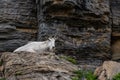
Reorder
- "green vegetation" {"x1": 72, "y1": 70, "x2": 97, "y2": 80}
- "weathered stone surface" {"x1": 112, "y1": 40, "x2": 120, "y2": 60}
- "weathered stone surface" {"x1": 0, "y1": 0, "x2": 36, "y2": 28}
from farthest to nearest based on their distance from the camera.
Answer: "weathered stone surface" {"x1": 112, "y1": 40, "x2": 120, "y2": 60}
"weathered stone surface" {"x1": 0, "y1": 0, "x2": 36, "y2": 28}
"green vegetation" {"x1": 72, "y1": 70, "x2": 97, "y2": 80}

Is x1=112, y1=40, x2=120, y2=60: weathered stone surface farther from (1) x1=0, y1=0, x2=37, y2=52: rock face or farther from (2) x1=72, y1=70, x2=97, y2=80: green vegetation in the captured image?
(2) x1=72, y1=70, x2=97, y2=80: green vegetation

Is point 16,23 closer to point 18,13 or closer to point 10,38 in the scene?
point 18,13

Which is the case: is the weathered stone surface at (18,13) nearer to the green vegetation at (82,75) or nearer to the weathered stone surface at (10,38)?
the weathered stone surface at (10,38)

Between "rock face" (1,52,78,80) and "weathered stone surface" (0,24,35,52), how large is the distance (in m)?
6.69

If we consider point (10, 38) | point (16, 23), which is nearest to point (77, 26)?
point (16, 23)

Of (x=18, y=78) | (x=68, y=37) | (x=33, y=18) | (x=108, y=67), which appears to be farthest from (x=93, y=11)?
(x=18, y=78)

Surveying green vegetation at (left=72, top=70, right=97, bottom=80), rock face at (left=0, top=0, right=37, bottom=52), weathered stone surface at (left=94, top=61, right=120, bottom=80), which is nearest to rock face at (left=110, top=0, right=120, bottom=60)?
rock face at (left=0, top=0, right=37, bottom=52)

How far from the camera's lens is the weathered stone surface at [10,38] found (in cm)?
1956

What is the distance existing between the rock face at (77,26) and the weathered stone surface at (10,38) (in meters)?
1.12

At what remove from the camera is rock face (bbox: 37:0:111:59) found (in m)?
19.4

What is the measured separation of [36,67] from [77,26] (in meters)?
8.22

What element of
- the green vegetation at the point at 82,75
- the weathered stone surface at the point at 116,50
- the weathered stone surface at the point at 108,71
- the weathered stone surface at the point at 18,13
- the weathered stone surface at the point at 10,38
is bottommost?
the weathered stone surface at the point at 116,50

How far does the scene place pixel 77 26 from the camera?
19.8 m

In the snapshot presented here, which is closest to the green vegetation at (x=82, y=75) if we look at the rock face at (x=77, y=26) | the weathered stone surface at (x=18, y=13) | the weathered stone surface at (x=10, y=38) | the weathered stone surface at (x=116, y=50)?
the rock face at (x=77, y=26)
